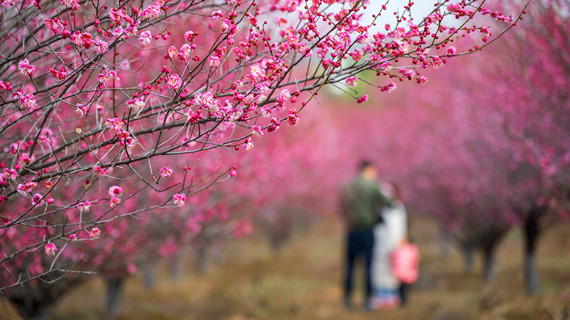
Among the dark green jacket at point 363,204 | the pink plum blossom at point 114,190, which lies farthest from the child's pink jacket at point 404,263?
the pink plum blossom at point 114,190

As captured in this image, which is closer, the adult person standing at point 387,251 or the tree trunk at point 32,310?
the tree trunk at point 32,310

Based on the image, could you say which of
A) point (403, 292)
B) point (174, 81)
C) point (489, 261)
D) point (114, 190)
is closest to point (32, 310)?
point (114, 190)

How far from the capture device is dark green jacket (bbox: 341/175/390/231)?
7.65m

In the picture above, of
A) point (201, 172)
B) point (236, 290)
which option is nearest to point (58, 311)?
point (236, 290)

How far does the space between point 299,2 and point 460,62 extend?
33.4 feet

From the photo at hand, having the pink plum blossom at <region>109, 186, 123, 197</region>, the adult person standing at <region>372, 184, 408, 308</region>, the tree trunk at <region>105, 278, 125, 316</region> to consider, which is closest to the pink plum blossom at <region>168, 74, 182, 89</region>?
the pink plum blossom at <region>109, 186, 123, 197</region>

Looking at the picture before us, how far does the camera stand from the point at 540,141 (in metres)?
5.77

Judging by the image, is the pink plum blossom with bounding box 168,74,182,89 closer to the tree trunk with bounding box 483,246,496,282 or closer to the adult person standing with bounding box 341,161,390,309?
the adult person standing with bounding box 341,161,390,309

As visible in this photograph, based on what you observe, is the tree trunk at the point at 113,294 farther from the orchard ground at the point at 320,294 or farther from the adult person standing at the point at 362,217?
the adult person standing at the point at 362,217

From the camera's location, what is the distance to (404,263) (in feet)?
26.5

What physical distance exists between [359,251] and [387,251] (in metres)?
0.74

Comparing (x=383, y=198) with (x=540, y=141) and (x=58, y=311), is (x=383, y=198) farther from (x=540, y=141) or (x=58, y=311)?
(x=58, y=311)

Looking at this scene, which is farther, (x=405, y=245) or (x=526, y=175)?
(x=405, y=245)

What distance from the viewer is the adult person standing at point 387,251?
26.9ft
